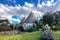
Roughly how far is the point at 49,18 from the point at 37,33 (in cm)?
92

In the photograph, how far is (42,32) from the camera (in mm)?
7355

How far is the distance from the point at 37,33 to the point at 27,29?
503 mm

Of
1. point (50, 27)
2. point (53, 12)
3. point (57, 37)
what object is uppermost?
point (53, 12)

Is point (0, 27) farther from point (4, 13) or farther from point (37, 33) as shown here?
point (37, 33)

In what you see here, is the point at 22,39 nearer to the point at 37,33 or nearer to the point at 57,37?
the point at 37,33

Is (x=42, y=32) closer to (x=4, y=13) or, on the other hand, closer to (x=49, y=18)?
(x=49, y=18)

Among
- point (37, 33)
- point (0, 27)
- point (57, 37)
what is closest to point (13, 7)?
point (0, 27)

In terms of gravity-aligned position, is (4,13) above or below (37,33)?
above

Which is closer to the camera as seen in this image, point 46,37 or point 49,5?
point 46,37

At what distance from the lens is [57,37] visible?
7.38 meters

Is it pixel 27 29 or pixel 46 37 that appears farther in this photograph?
→ pixel 27 29

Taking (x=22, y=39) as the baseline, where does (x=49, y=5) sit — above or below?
above

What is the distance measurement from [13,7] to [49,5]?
5.49ft

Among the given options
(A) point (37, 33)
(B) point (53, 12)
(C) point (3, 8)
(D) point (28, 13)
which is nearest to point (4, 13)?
(C) point (3, 8)
